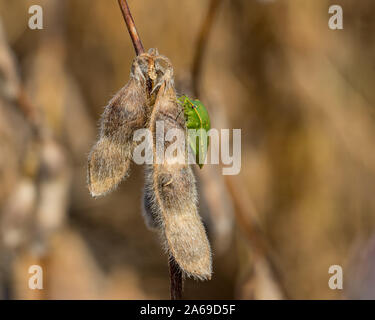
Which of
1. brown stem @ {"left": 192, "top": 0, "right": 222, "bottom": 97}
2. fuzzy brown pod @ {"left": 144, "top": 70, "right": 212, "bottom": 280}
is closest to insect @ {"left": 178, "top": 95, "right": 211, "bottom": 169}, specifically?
fuzzy brown pod @ {"left": 144, "top": 70, "right": 212, "bottom": 280}

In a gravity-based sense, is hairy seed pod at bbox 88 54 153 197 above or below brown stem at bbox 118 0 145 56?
below

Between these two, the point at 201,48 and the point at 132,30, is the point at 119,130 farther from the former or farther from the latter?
the point at 201,48

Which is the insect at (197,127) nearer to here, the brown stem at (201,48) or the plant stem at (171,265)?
the plant stem at (171,265)

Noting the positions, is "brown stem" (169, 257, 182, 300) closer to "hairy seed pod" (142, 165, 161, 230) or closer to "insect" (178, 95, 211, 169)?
"hairy seed pod" (142, 165, 161, 230)

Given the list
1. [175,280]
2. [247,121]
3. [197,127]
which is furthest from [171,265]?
[247,121]

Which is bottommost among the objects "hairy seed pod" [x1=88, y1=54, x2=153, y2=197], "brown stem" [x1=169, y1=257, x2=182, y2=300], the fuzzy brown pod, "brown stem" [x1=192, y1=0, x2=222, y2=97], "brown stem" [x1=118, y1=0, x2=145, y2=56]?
"brown stem" [x1=169, y1=257, x2=182, y2=300]

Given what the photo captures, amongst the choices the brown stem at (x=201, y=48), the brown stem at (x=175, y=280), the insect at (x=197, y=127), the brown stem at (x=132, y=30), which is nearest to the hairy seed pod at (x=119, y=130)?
the brown stem at (x=132, y=30)
